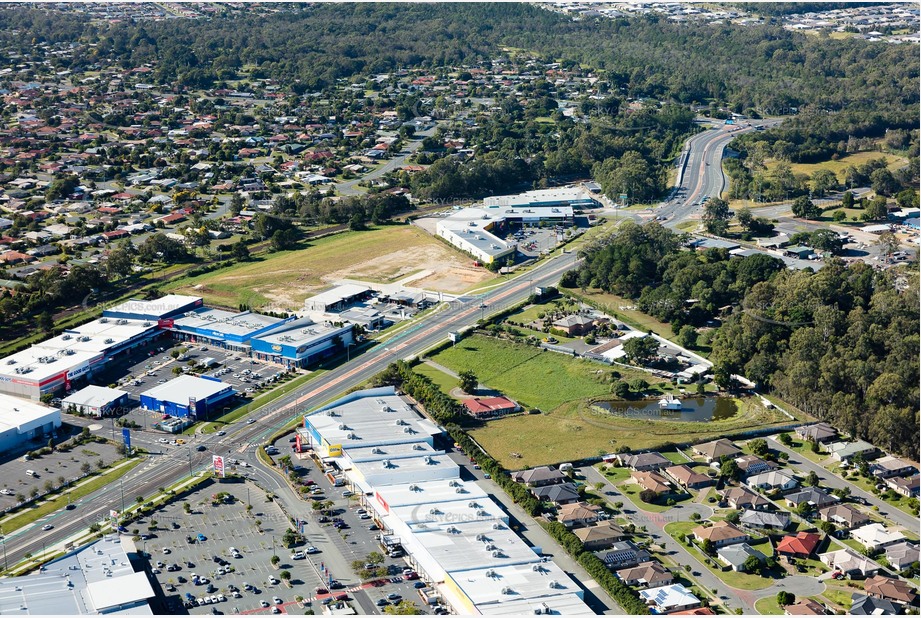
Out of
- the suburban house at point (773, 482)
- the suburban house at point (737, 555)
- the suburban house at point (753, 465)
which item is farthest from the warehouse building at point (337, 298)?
the suburban house at point (737, 555)

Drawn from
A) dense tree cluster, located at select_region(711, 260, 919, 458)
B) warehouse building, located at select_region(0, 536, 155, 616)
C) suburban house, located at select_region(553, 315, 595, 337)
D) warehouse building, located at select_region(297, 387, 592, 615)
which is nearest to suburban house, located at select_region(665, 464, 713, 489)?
warehouse building, located at select_region(297, 387, 592, 615)

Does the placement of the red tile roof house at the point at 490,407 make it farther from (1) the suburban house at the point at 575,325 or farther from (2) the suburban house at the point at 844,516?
(2) the suburban house at the point at 844,516

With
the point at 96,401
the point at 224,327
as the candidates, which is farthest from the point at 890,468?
the point at 96,401

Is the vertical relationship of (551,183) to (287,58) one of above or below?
below

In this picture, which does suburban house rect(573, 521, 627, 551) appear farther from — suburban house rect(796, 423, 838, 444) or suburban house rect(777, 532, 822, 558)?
suburban house rect(796, 423, 838, 444)

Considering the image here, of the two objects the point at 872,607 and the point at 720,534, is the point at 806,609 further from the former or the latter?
the point at 720,534

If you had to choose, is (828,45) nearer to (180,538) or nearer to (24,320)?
(24,320)

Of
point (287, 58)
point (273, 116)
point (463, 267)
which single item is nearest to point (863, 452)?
point (463, 267)

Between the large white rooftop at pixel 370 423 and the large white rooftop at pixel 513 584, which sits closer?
the large white rooftop at pixel 513 584
